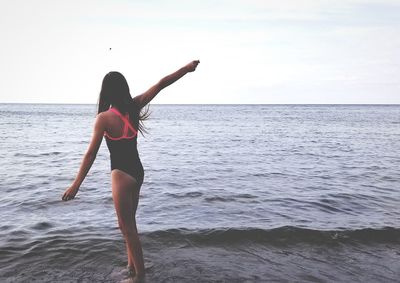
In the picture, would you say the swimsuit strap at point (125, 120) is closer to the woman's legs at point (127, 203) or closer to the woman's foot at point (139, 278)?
the woman's legs at point (127, 203)

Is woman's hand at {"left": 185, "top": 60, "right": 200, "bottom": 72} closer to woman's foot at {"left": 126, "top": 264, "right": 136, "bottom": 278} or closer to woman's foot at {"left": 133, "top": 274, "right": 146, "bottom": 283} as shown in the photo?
woman's foot at {"left": 133, "top": 274, "right": 146, "bottom": 283}

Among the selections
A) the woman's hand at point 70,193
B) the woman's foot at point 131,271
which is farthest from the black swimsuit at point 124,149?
the woman's foot at point 131,271

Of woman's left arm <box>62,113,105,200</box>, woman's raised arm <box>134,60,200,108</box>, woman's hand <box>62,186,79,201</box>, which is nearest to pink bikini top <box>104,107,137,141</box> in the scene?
woman's left arm <box>62,113,105,200</box>

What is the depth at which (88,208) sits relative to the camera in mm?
9062

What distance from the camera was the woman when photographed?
416 centimetres

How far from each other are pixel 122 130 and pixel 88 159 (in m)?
0.52

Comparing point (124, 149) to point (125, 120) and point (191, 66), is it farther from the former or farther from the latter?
point (191, 66)

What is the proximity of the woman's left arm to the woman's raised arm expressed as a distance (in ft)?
1.82

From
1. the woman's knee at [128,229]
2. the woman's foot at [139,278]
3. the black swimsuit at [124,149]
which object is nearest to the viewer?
the black swimsuit at [124,149]

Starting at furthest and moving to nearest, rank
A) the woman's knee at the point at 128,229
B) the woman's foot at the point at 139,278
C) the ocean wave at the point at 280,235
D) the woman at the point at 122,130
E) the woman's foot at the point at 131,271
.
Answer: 1. the ocean wave at the point at 280,235
2. the woman's foot at the point at 131,271
3. the woman's foot at the point at 139,278
4. the woman's knee at the point at 128,229
5. the woman at the point at 122,130

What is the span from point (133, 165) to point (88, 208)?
5266mm

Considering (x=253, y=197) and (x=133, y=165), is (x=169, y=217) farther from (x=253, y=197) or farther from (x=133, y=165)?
(x=133, y=165)

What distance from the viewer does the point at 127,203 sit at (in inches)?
175

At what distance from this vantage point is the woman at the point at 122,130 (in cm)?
416
